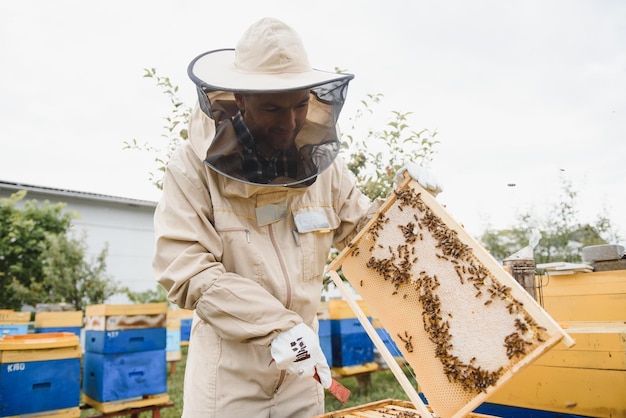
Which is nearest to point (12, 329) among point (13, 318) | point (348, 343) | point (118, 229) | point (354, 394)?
point (13, 318)

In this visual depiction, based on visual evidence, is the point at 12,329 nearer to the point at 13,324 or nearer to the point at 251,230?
the point at 13,324

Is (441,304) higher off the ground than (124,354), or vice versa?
(441,304)

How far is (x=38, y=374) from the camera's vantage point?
14.6 feet

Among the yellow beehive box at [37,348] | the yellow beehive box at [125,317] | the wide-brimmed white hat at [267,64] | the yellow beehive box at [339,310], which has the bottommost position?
the yellow beehive box at [339,310]

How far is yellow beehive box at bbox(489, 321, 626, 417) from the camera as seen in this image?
89.7 inches

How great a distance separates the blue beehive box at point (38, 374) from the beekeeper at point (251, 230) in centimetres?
316

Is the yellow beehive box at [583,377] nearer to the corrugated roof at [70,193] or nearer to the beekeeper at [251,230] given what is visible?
the beekeeper at [251,230]

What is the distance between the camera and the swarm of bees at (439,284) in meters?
1.57

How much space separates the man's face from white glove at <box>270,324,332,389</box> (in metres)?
0.82

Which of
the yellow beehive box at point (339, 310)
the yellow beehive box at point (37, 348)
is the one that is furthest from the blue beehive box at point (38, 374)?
the yellow beehive box at point (339, 310)

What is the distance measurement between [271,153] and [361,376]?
588 cm

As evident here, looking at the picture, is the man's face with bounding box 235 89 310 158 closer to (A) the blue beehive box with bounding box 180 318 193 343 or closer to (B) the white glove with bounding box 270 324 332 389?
(B) the white glove with bounding box 270 324 332 389

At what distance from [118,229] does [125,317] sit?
17869 millimetres

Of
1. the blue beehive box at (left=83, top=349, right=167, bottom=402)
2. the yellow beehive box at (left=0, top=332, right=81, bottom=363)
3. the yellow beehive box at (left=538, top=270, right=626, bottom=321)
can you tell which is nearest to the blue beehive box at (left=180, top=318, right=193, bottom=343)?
the blue beehive box at (left=83, top=349, right=167, bottom=402)
